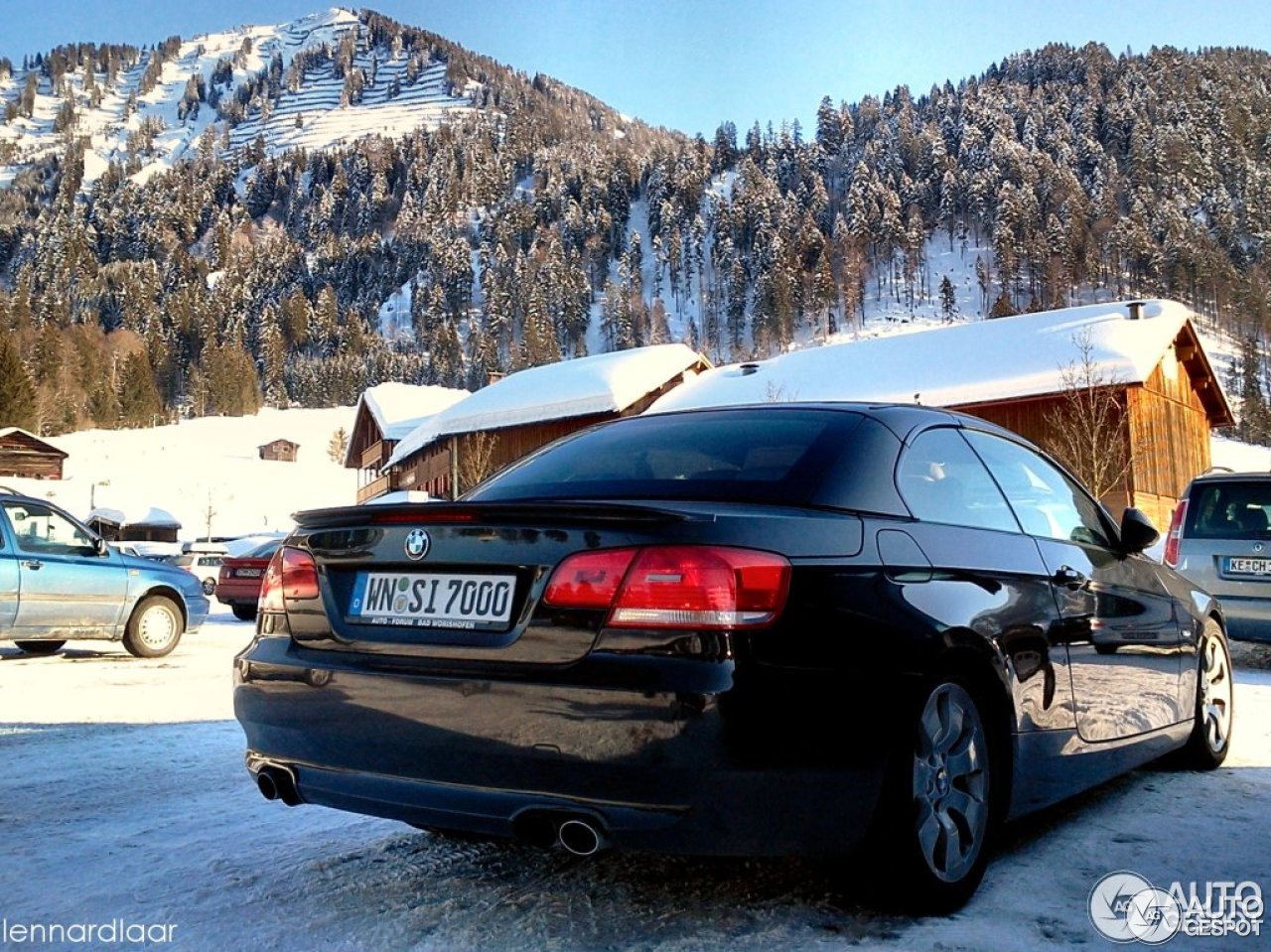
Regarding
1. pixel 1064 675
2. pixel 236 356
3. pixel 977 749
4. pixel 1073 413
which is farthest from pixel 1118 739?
pixel 236 356

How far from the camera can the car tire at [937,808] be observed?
255 cm

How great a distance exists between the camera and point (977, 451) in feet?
11.8

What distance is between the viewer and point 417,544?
2666mm

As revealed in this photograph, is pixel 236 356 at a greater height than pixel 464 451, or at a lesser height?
greater

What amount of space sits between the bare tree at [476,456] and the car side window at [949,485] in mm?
35329

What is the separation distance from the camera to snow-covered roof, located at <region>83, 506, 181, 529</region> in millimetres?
59509

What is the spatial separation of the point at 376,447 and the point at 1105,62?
516 feet

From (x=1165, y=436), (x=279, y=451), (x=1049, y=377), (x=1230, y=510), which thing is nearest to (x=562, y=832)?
(x=1230, y=510)

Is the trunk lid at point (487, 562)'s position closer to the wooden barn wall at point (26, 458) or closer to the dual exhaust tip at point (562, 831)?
the dual exhaust tip at point (562, 831)

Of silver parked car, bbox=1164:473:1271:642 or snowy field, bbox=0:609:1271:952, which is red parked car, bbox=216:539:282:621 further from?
silver parked car, bbox=1164:473:1271:642

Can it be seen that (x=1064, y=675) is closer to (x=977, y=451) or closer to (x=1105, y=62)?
(x=977, y=451)

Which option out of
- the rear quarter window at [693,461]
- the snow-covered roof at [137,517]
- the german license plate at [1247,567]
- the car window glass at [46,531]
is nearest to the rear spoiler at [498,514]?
the rear quarter window at [693,461]

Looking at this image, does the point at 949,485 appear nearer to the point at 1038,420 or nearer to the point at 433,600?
the point at 433,600

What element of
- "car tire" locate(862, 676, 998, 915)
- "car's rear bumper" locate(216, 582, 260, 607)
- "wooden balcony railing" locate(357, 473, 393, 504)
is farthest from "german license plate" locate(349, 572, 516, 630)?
"wooden balcony railing" locate(357, 473, 393, 504)
